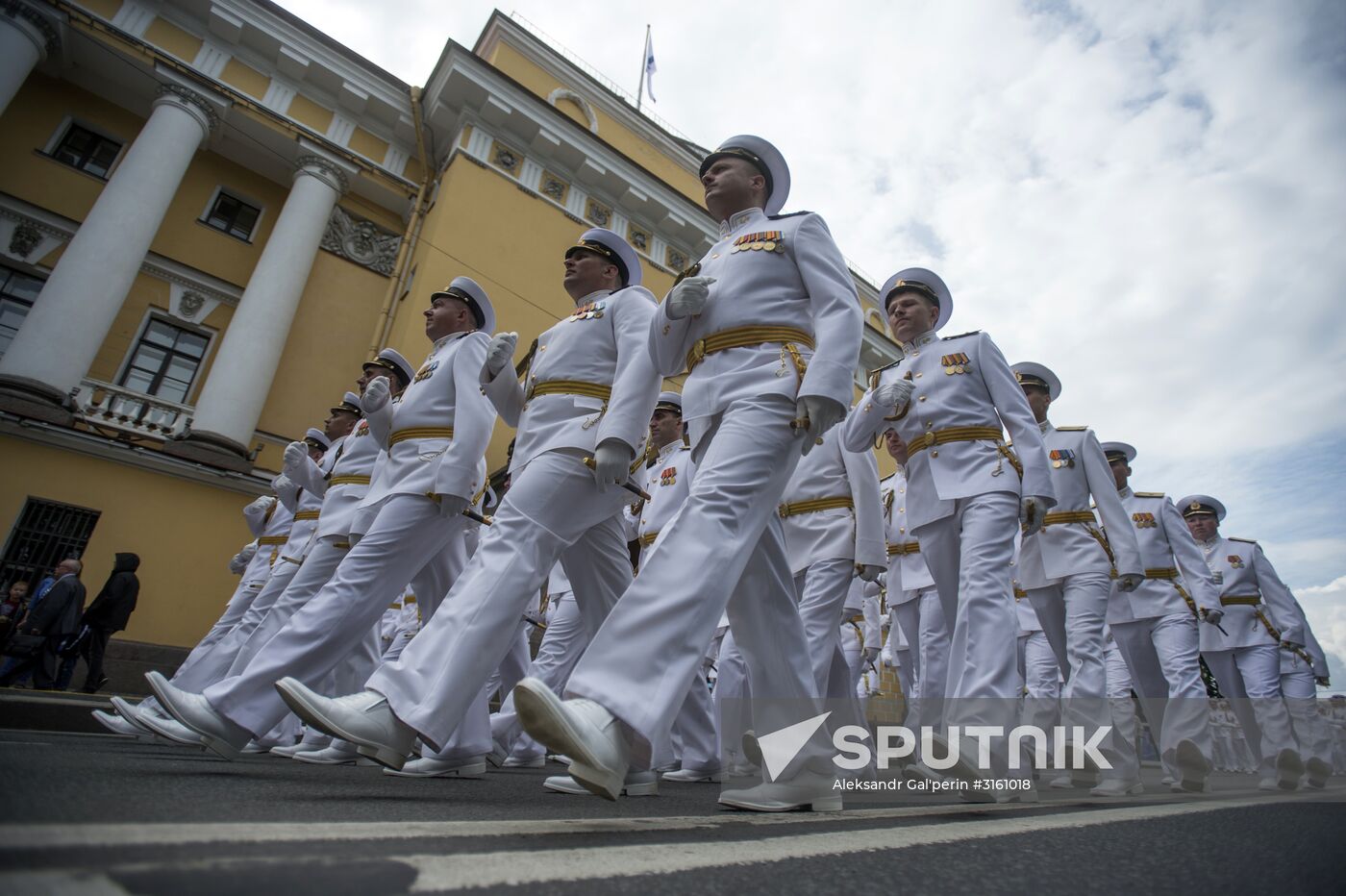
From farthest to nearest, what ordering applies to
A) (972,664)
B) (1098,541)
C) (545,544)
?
(1098,541) → (972,664) → (545,544)

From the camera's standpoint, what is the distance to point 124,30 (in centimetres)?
1410

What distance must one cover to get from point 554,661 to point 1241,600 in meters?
6.79

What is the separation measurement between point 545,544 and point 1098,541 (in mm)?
3825

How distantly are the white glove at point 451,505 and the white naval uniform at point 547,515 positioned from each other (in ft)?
1.24

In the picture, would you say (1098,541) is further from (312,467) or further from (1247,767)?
(1247,767)

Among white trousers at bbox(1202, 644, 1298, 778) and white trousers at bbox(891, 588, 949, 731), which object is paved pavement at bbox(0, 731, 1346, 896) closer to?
white trousers at bbox(891, 588, 949, 731)

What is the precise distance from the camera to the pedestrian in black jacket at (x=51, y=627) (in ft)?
26.7

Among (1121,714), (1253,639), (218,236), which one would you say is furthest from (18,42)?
(1253,639)

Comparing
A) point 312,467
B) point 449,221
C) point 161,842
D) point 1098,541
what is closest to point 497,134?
point 449,221

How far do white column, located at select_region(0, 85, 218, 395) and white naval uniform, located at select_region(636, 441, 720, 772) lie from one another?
10.8m

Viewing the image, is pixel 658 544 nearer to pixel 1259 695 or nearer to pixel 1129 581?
pixel 1129 581

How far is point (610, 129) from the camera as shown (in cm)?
1930

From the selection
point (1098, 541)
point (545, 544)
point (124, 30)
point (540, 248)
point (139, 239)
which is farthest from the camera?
point (540, 248)

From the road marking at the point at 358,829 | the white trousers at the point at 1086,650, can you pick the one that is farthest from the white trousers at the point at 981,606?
the white trousers at the point at 1086,650
